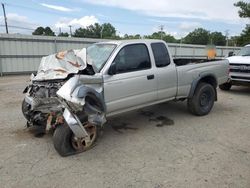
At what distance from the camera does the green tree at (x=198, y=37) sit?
76.2 metres

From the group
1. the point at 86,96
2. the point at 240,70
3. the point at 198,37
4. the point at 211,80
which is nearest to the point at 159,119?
the point at 211,80

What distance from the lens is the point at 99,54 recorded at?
5570 millimetres

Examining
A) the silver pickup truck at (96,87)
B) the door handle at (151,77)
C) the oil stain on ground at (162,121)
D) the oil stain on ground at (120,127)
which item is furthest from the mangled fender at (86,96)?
the oil stain on ground at (162,121)

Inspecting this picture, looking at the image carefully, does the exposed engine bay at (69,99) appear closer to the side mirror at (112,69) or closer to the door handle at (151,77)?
the side mirror at (112,69)

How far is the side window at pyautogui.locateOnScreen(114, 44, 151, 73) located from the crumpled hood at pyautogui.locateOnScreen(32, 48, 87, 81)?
2.29 ft

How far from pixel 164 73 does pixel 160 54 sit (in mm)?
462

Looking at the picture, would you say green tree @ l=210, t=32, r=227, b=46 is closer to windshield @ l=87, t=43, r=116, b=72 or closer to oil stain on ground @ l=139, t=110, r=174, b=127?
oil stain on ground @ l=139, t=110, r=174, b=127

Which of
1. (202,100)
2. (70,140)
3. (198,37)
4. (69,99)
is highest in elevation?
(198,37)

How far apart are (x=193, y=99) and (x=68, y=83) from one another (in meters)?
3.62

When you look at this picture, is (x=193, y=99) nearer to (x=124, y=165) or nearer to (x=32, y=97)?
(x=124, y=165)

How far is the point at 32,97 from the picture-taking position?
5.09 meters

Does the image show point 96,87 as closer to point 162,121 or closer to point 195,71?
point 162,121

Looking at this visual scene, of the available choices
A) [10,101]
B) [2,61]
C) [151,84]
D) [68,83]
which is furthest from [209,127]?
[2,61]

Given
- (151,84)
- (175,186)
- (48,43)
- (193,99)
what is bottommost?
(175,186)
